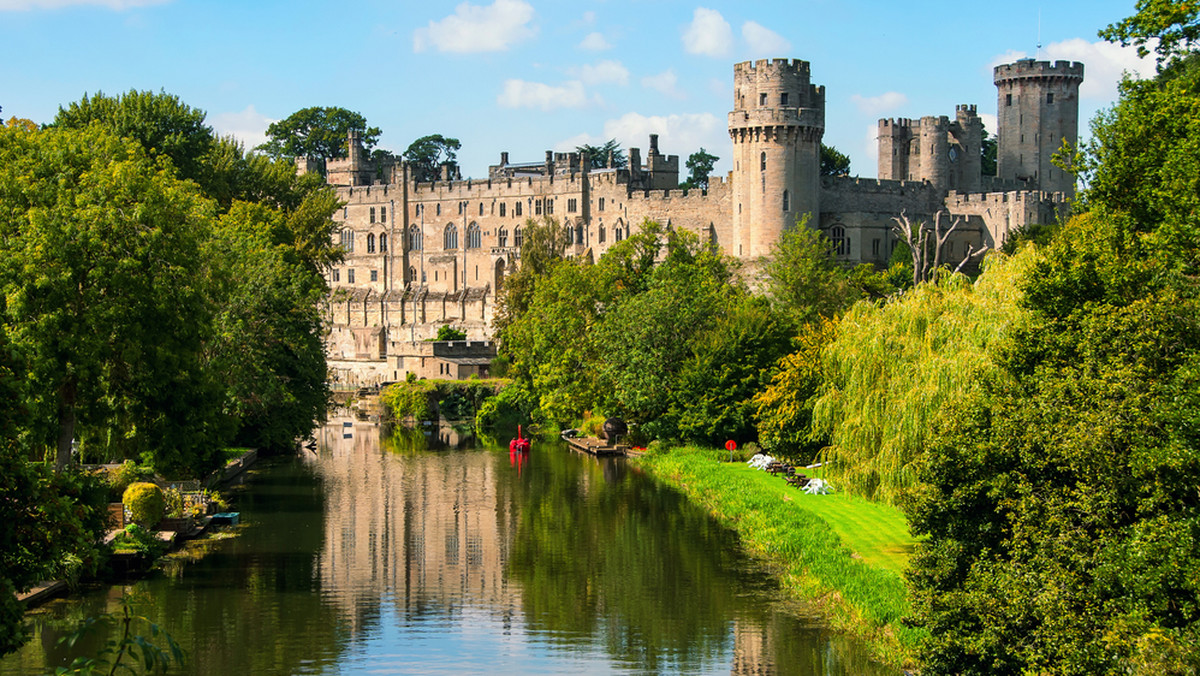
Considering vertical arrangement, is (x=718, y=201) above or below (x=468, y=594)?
above

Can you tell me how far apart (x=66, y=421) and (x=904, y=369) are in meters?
16.7

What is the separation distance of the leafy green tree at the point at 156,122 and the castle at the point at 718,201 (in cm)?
936

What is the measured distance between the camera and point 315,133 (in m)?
111

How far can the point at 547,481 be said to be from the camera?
4066cm

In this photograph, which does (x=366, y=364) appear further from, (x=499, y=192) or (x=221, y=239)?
(x=221, y=239)

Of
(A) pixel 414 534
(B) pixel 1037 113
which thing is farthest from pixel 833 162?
(A) pixel 414 534

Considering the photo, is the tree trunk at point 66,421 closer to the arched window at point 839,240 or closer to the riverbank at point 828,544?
the riverbank at point 828,544

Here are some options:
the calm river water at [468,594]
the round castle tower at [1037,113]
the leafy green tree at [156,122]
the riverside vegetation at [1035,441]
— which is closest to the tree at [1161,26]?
the riverside vegetation at [1035,441]

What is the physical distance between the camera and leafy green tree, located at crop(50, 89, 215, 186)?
52125 mm

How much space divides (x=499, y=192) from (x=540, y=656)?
74763 mm

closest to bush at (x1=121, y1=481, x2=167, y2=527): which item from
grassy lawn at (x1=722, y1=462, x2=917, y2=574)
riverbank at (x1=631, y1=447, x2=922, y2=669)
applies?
riverbank at (x1=631, y1=447, x2=922, y2=669)

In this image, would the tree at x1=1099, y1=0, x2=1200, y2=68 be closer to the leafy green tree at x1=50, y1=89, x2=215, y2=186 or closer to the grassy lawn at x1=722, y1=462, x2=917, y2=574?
the grassy lawn at x1=722, y1=462, x2=917, y2=574

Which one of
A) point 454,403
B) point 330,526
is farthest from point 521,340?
point 330,526

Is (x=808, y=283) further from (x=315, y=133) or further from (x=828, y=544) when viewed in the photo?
(x=315, y=133)
